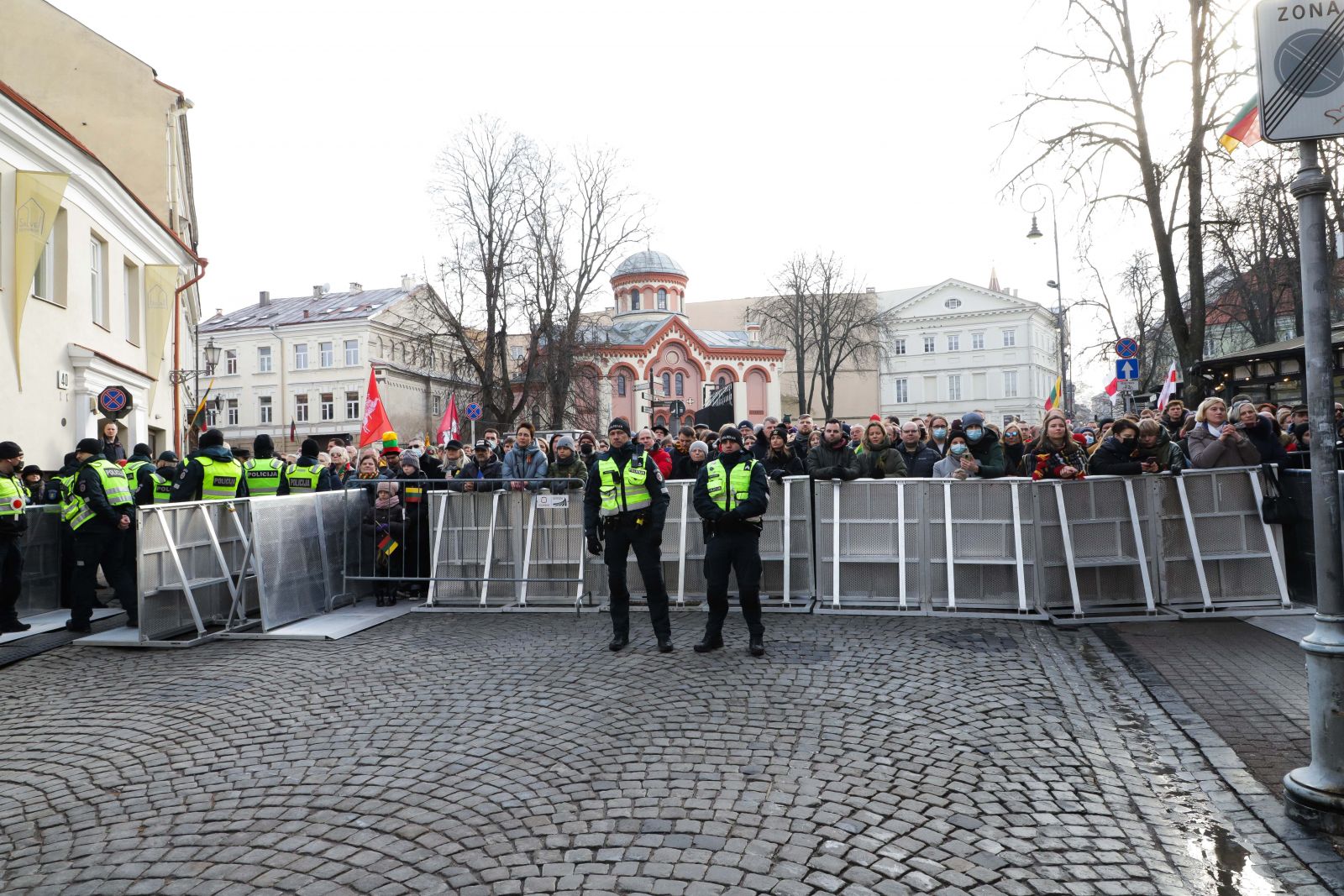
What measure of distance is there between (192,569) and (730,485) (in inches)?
217

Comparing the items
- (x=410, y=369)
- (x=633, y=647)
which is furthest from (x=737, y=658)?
(x=410, y=369)

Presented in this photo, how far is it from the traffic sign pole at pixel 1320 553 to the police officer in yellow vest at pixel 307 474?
379 inches

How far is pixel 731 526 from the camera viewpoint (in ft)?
27.2

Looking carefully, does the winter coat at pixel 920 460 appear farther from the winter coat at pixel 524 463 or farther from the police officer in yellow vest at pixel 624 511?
the winter coat at pixel 524 463

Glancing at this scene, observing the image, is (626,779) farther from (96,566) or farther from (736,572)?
(96,566)

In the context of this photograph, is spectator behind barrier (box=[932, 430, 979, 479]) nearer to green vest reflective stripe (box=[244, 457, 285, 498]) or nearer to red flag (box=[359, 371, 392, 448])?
green vest reflective stripe (box=[244, 457, 285, 498])

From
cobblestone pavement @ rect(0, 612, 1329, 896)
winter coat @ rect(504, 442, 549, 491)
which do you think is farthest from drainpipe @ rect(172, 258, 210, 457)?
cobblestone pavement @ rect(0, 612, 1329, 896)

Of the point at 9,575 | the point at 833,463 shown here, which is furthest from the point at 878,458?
the point at 9,575

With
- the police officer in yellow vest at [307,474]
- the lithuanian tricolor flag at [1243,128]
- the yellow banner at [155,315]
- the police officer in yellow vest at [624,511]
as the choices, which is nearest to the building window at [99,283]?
the yellow banner at [155,315]

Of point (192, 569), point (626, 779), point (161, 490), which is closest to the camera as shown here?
point (626, 779)

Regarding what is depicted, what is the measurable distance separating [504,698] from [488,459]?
6734mm

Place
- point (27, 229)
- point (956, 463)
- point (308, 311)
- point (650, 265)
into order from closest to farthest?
point (956, 463) → point (27, 229) → point (308, 311) → point (650, 265)

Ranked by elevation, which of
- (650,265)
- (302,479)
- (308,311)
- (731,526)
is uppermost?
(650,265)

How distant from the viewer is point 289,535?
397 inches
